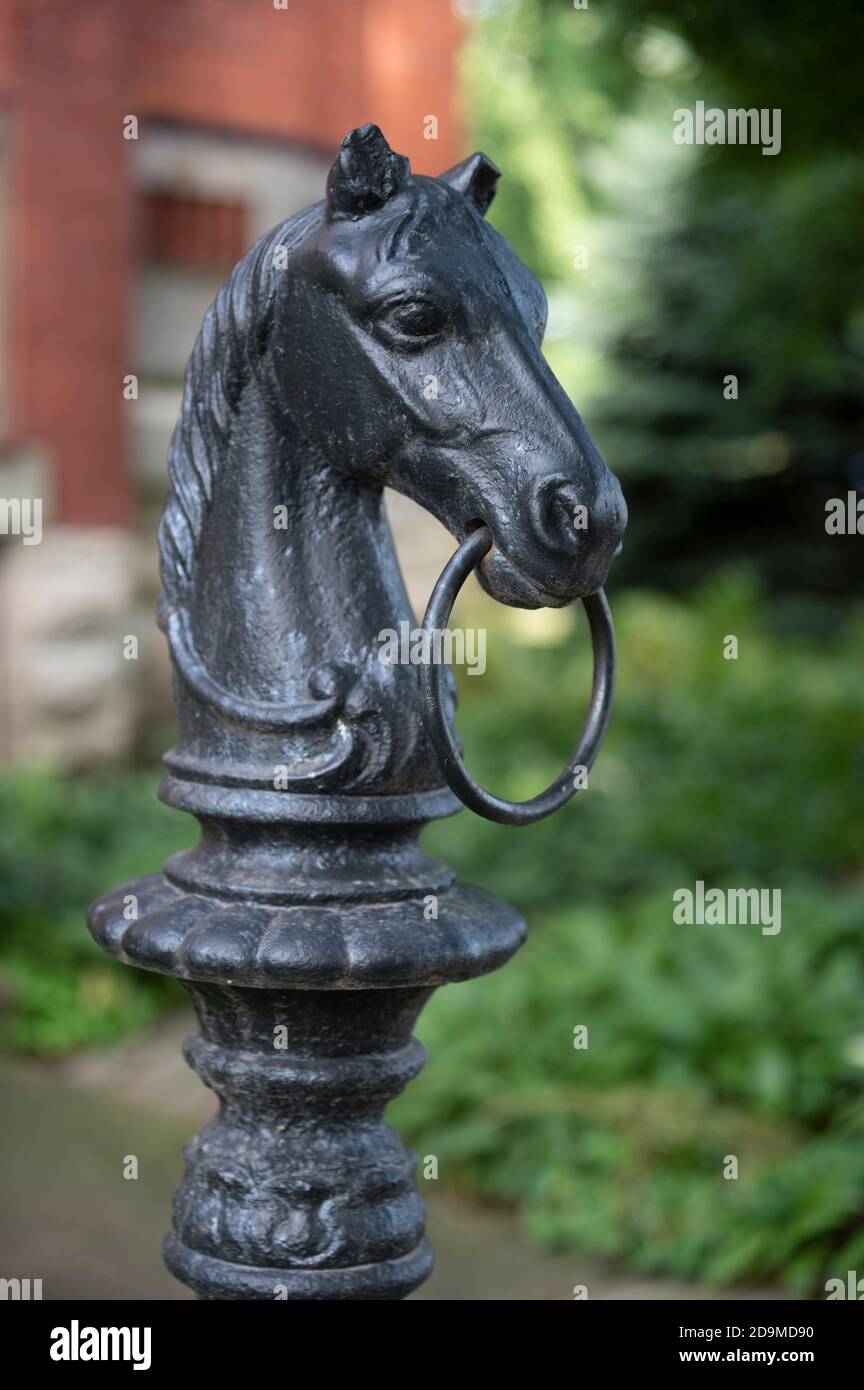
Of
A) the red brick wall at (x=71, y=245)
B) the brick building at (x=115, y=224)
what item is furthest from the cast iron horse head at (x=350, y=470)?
the red brick wall at (x=71, y=245)

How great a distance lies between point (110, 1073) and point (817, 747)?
4.22m

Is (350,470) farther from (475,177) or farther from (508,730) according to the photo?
(508,730)

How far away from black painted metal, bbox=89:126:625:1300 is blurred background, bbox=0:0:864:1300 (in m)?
0.39

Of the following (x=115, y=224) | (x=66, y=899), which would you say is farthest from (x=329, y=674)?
(x=115, y=224)

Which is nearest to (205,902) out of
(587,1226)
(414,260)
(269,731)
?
(269,731)

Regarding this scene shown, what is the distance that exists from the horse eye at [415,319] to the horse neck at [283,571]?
0.64 feet

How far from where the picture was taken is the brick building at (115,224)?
26.2 feet

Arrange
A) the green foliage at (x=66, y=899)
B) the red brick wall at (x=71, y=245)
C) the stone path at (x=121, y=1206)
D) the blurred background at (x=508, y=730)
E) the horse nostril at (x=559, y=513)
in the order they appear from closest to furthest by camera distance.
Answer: the horse nostril at (x=559, y=513) → the stone path at (x=121, y=1206) → the blurred background at (x=508, y=730) → the green foliage at (x=66, y=899) → the red brick wall at (x=71, y=245)

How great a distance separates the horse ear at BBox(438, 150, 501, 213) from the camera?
152cm

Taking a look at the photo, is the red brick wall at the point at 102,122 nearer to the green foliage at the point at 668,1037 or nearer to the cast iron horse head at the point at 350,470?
the green foliage at the point at 668,1037

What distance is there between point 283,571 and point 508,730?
23.7ft

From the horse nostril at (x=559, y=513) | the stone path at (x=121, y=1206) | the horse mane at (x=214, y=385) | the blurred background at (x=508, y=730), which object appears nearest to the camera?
the horse nostril at (x=559, y=513)

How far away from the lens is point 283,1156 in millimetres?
1595
